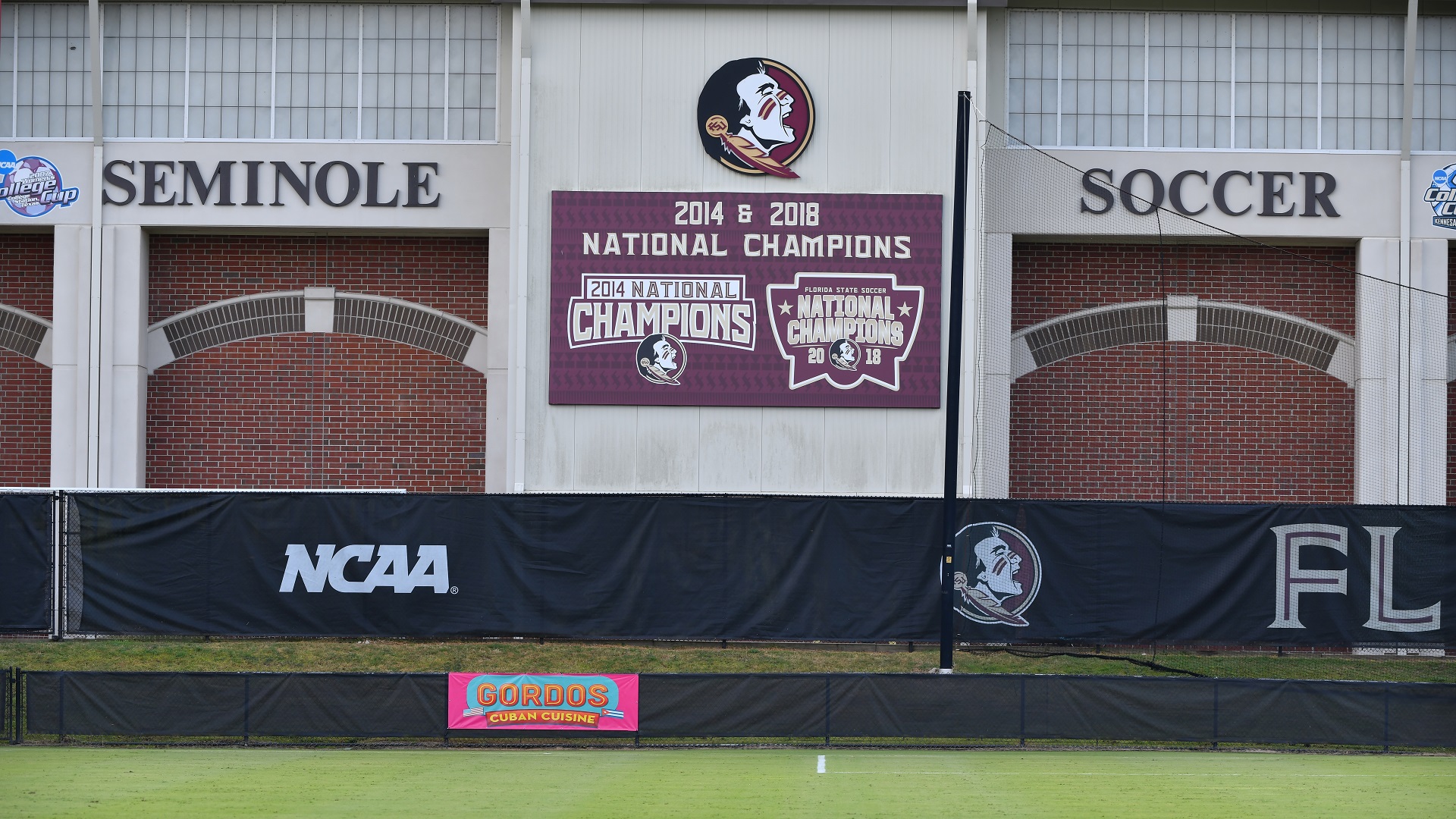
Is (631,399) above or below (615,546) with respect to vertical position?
above

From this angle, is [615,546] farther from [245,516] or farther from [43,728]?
[43,728]

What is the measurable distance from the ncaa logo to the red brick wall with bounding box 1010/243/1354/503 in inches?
193

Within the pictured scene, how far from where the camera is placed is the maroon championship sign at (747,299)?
23.0m

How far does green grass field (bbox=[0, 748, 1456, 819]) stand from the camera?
556 inches

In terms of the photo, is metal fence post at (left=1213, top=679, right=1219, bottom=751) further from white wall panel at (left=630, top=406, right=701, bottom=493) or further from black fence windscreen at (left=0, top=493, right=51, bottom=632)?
black fence windscreen at (left=0, top=493, right=51, bottom=632)

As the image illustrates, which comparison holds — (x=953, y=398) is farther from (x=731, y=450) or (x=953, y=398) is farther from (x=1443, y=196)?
(x=1443, y=196)

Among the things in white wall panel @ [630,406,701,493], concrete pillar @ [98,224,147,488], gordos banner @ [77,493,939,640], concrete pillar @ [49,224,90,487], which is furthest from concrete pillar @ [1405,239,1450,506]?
concrete pillar @ [49,224,90,487]

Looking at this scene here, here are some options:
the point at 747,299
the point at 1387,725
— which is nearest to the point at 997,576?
the point at 1387,725

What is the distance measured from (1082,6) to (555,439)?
11319 mm

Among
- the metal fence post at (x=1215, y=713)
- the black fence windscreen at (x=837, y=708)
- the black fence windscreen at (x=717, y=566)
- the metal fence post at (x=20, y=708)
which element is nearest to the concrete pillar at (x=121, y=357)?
the black fence windscreen at (x=717, y=566)

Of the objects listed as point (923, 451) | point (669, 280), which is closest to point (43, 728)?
point (669, 280)

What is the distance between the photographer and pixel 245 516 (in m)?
20.7

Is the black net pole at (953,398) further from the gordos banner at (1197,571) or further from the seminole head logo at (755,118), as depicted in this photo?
the seminole head logo at (755,118)

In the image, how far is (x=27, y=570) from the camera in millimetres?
20359
